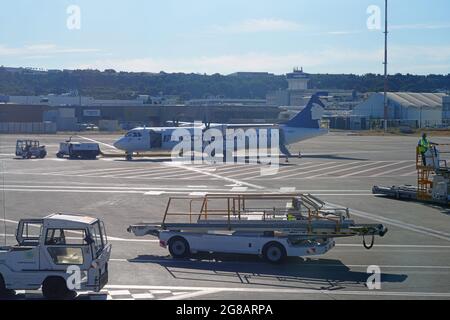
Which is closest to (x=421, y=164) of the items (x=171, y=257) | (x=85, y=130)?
(x=171, y=257)

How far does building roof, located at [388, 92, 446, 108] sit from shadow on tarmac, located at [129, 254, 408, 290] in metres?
124

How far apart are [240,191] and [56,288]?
77.1 feet

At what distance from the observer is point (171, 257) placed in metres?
21.0

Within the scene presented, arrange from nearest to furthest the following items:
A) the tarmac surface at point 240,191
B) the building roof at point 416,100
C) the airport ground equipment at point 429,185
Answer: the tarmac surface at point 240,191 < the airport ground equipment at point 429,185 < the building roof at point 416,100

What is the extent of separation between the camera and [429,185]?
114 feet

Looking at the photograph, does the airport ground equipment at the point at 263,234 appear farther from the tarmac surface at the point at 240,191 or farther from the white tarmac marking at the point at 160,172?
the white tarmac marking at the point at 160,172

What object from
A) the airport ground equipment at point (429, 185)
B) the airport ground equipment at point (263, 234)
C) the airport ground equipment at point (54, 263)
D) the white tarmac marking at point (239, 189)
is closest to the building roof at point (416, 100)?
the white tarmac marking at point (239, 189)

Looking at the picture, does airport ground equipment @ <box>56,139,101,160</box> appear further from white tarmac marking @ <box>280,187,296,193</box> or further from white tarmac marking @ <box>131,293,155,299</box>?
white tarmac marking @ <box>131,293,155,299</box>

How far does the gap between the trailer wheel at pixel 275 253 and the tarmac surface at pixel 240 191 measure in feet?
1.00

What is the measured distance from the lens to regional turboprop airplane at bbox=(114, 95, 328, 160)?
204 ft

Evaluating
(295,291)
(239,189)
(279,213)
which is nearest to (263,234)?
(279,213)

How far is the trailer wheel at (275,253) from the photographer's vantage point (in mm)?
20219

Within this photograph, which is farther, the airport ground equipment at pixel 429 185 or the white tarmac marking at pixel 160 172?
the white tarmac marking at pixel 160 172
